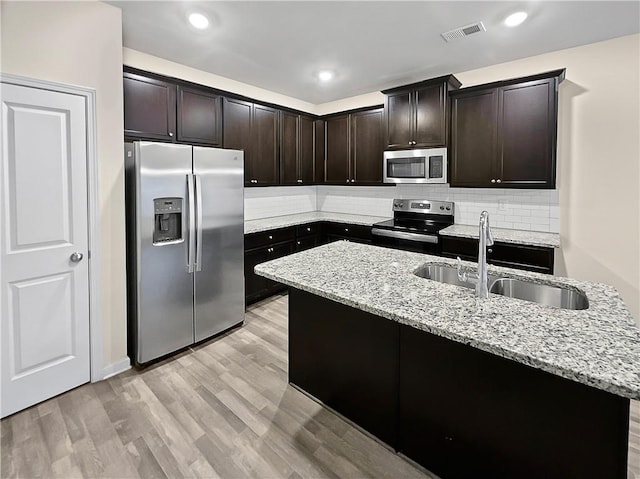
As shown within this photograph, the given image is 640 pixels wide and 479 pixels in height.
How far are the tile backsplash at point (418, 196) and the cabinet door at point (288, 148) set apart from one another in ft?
1.17

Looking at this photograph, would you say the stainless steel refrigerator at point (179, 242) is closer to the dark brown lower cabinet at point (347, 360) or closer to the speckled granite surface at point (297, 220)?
the speckled granite surface at point (297, 220)

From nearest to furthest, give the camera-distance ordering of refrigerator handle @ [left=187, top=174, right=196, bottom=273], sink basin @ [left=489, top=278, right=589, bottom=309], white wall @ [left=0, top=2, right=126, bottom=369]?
sink basin @ [left=489, top=278, right=589, bottom=309], white wall @ [left=0, top=2, right=126, bottom=369], refrigerator handle @ [left=187, top=174, right=196, bottom=273]

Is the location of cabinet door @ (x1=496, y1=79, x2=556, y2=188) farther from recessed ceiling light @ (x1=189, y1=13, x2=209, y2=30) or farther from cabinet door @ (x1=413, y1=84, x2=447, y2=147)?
recessed ceiling light @ (x1=189, y1=13, x2=209, y2=30)

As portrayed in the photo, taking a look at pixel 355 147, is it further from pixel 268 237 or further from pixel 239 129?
pixel 268 237

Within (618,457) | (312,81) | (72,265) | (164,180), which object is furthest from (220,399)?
(312,81)

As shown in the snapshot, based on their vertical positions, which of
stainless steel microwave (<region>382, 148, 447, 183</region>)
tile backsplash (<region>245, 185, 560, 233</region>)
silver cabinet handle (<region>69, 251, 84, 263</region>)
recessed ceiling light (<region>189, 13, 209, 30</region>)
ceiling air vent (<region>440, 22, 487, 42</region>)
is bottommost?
silver cabinet handle (<region>69, 251, 84, 263</region>)

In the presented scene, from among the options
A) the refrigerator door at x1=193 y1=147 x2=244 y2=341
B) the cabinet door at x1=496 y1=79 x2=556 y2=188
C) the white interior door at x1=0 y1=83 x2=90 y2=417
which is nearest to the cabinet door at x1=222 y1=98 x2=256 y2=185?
the refrigerator door at x1=193 y1=147 x2=244 y2=341

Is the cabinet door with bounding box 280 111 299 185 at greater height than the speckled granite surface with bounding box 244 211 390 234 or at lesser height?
greater

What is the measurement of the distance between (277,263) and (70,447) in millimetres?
1531

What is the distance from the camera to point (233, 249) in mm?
3338

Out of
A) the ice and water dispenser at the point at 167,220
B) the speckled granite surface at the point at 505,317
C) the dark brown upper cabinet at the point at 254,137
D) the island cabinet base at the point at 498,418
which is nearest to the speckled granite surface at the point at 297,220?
the dark brown upper cabinet at the point at 254,137

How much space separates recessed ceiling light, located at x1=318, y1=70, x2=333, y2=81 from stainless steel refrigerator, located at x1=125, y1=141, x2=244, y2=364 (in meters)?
1.48

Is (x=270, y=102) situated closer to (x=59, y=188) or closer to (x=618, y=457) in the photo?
(x=59, y=188)

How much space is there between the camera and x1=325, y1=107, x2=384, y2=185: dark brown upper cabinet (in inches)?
177
